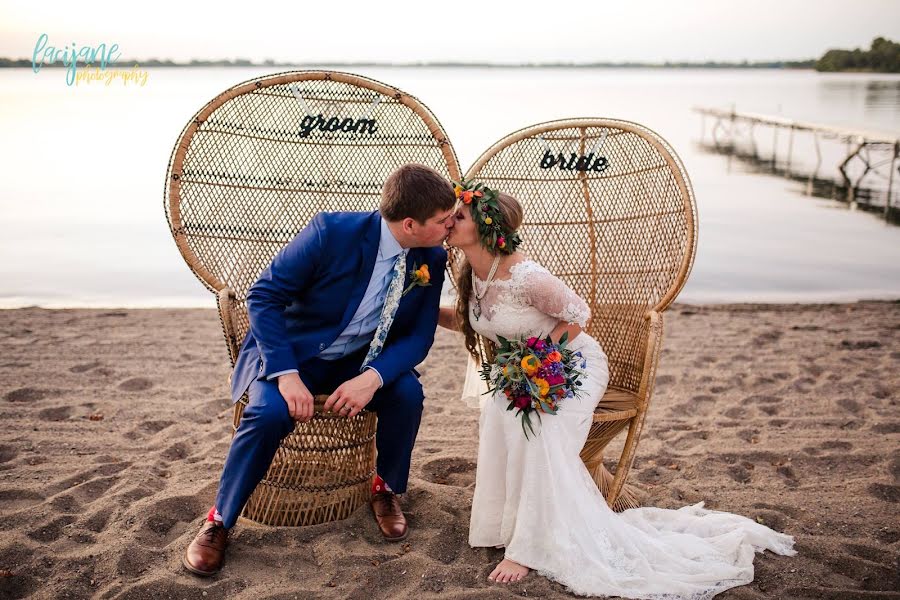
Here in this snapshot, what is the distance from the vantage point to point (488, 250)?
3100 millimetres

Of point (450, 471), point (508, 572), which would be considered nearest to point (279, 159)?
point (450, 471)

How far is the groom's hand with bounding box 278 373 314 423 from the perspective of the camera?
2.80 meters

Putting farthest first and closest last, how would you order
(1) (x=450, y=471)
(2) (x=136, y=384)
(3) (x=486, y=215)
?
(2) (x=136, y=384)
(1) (x=450, y=471)
(3) (x=486, y=215)

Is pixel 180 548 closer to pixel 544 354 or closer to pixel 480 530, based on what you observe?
pixel 480 530

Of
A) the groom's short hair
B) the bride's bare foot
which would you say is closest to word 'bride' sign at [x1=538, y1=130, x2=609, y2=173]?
the groom's short hair

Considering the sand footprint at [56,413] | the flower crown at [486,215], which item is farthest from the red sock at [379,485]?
the sand footprint at [56,413]

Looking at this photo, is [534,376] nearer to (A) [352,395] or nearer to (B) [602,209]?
(A) [352,395]

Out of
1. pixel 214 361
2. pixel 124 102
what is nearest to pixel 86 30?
pixel 124 102

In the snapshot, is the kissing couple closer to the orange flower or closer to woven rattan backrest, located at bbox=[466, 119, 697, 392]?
the orange flower

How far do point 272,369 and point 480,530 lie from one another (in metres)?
0.96

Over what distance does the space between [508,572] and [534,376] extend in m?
0.68

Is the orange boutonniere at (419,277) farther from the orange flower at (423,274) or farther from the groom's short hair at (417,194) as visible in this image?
the groom's short hair at (417,194)

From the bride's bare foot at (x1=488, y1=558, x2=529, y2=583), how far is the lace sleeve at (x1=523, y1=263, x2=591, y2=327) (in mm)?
924

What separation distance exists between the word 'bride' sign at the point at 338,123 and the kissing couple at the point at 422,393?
32.0 inches
